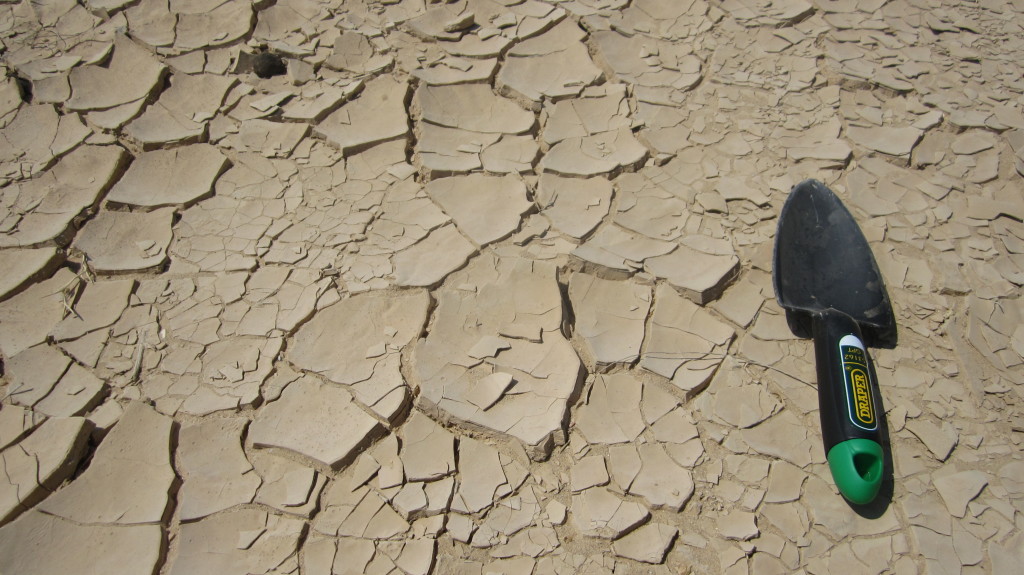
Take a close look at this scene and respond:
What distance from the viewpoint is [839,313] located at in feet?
5.86

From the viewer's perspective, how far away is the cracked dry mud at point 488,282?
5.19 feet

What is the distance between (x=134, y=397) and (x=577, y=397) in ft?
3.51

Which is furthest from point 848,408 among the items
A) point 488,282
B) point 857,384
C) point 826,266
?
point 488,282

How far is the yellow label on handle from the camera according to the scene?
5.20ft

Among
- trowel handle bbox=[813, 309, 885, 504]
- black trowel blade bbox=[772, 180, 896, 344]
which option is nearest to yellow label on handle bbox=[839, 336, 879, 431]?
trowel handle bbox=[813, 309, 885, 504]

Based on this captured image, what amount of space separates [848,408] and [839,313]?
28 centimetres

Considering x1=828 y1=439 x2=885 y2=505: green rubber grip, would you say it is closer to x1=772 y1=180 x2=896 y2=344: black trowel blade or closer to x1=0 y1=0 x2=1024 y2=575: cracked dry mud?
x1=0 y1=0 x2=1024 y2=575: cracked dry mud

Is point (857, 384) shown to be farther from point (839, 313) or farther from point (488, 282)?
point (488, 282)

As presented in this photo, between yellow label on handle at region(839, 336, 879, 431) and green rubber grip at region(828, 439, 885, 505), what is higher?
yellow label on handle at region(839, 336, 879, 431)

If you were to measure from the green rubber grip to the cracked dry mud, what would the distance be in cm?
8

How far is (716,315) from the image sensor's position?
1945 mm

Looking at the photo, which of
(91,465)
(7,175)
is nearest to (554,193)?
(91,465)

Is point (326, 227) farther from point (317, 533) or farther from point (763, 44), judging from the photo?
point (763, 44)

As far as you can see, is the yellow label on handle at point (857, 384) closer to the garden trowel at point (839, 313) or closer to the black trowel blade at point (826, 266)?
the garden trowel at point (839, 313)
